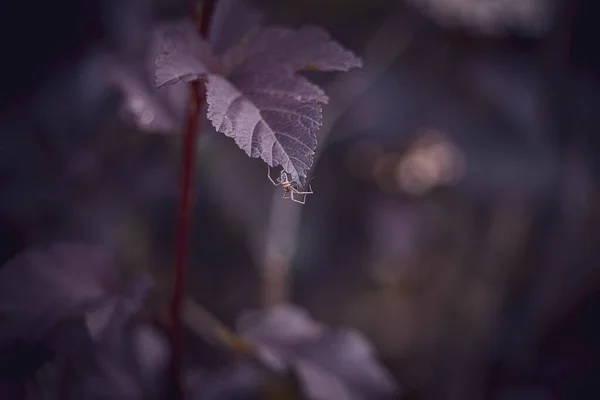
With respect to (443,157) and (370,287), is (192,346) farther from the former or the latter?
(443,157)

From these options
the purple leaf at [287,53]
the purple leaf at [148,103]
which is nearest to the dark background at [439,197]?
the purple leaf at [148,103]

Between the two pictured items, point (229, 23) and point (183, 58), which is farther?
point (229, 23)

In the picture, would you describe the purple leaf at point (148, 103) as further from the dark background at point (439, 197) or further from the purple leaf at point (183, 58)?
the dark background at point (439, 197)

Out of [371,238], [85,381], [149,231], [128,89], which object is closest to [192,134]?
[128,89]

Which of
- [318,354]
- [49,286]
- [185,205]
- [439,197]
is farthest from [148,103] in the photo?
[439,197]

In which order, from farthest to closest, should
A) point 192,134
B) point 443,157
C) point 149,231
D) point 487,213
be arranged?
point 487,213
point 443,157
point 149,231
point 192,134

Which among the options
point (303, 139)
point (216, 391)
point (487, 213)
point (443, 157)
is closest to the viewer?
point (303, 139)

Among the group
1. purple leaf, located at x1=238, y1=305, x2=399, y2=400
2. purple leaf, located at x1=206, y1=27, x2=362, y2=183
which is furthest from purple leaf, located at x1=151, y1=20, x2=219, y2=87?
purple leaf, located at x1=238, y1=305, x2=399, y2=400

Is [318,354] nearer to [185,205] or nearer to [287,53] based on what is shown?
[185,205]
